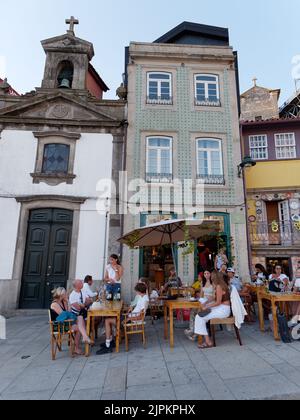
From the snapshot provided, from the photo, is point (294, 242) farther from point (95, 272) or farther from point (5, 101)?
point (5, 101)

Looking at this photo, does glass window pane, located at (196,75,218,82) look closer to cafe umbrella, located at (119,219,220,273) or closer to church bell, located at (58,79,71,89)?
church bell, located at (58,79,71,89)

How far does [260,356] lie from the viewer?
4.44m

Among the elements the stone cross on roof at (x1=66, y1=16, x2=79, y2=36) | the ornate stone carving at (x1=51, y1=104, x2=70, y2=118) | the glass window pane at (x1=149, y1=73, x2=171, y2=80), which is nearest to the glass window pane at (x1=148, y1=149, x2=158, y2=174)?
the glass window pane at (x1=149, y1=73, x2=171, y2=80)

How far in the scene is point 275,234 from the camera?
12.5 m

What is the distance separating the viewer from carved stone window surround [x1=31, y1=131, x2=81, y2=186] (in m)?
10.2

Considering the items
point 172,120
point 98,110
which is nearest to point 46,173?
point 98,110

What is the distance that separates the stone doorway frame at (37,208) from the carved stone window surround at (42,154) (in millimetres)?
717

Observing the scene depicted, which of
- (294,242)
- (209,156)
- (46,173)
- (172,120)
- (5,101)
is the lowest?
(294,242)

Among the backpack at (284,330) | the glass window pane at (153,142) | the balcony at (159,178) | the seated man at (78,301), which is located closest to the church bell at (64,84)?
the glass window pane at (153,142)

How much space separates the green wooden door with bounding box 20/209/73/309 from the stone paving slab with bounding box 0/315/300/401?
377 centimetres

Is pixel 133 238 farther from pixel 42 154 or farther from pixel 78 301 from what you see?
pixel 42 154

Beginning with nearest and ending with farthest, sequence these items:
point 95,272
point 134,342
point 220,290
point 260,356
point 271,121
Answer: point 260,356, point 220,290, point 134,342, point 95,272, point 271,121

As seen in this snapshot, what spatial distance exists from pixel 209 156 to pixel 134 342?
25.9 feet
